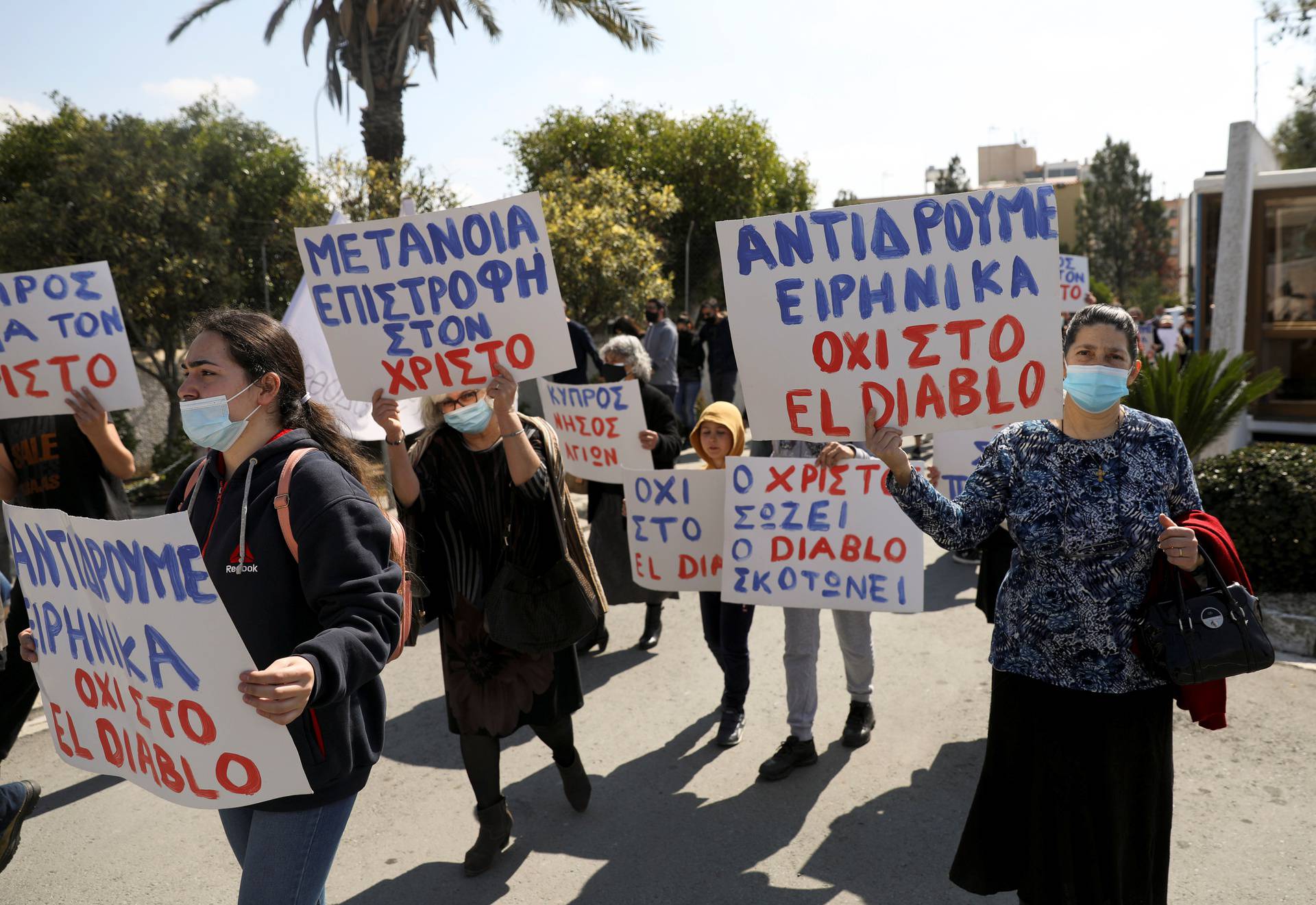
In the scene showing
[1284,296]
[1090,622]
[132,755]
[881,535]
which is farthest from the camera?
[1284,296]

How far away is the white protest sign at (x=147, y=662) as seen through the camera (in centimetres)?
210

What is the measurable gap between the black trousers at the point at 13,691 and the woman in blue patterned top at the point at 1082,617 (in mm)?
3727

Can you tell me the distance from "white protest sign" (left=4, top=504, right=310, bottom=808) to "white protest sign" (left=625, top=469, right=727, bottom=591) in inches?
111

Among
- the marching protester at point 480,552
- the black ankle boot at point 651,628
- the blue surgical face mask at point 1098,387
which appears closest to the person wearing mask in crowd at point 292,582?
the marching protester at point 480,552

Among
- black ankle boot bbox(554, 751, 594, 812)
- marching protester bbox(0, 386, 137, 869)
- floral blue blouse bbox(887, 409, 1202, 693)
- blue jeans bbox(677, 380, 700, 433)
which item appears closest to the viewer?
floral blue blouse bbox(887, 409, 1202, 693)

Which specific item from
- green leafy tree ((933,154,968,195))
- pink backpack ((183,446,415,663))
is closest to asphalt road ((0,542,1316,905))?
pink backpack ((183,446,415,663))

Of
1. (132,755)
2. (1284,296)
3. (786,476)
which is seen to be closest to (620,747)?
(786,476)

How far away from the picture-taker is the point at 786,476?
4.41 metres

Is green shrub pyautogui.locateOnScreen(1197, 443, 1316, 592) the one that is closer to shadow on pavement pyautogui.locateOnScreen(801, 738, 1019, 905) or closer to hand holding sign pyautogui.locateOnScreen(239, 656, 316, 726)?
shadow on pavement pyautogui.locateOnScreen(801, 738, 1019, 905)

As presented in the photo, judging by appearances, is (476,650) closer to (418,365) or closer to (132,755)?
(418,365)

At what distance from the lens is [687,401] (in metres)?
15.2

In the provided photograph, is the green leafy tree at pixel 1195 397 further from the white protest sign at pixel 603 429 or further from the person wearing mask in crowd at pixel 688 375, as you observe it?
the person wearing mask in crowd at pixel 688 375

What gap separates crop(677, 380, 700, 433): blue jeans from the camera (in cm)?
1522

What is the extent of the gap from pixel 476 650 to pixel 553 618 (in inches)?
13.6
